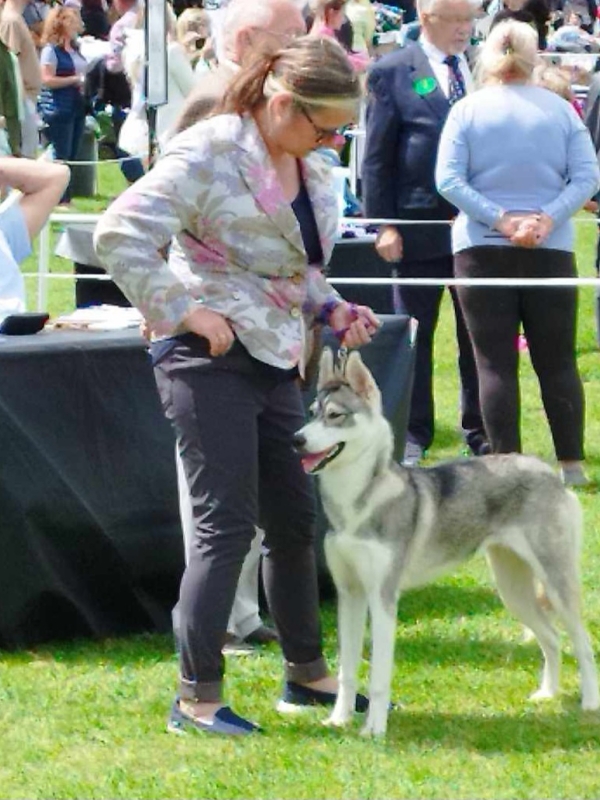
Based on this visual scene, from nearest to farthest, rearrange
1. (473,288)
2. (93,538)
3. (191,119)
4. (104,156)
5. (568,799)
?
1. (568,799)
2. (191,119)
3. (93,538)
4. (473,288)
5. (104,156)

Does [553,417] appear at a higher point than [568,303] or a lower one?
lower

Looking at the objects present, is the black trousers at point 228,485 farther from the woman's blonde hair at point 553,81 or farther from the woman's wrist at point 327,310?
the woman's blonde hair at point 553,81

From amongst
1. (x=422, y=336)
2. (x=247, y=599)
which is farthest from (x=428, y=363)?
(x=247, y=599)

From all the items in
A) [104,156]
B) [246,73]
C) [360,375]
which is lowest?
[104,156]

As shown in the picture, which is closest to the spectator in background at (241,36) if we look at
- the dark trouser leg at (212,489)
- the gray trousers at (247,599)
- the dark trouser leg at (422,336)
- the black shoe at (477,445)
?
the dark trouser leg at (212,489)

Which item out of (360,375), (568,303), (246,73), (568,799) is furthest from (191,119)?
(568,303)

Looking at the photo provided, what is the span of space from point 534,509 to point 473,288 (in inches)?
83.8

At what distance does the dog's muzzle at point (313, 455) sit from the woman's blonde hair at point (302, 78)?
79 cm

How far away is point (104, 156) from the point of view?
17.8 meters

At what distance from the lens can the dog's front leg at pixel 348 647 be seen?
162 inches

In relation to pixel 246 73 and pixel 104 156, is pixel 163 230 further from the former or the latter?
pixel 104 156

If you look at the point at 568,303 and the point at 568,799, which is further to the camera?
the point at 568,303

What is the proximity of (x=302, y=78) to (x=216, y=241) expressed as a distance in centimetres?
43

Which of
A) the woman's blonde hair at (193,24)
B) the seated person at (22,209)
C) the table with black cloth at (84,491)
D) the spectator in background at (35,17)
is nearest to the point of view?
the table with black cloth at (84,491)
